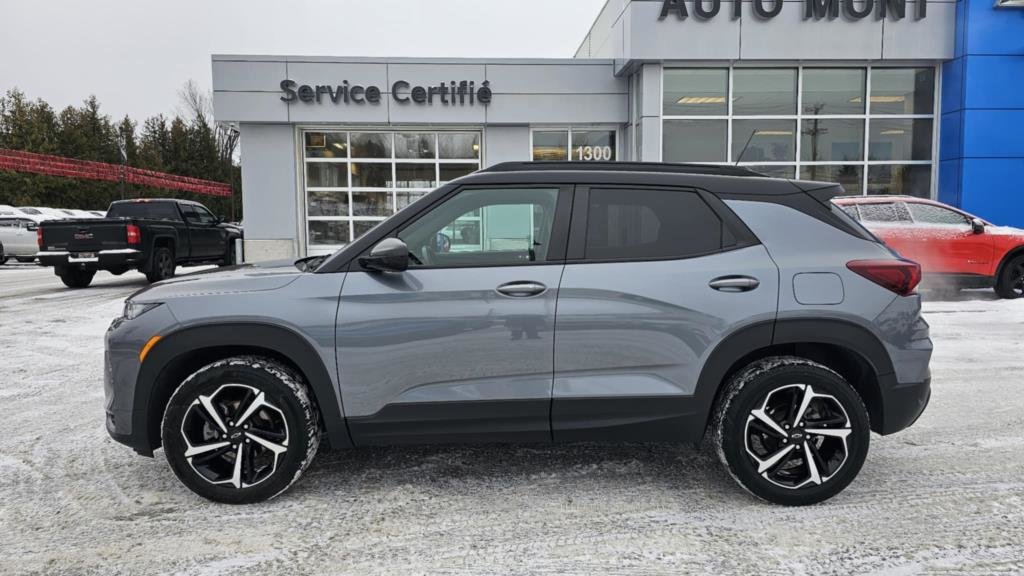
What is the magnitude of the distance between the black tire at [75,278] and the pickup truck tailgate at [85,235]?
1019mm

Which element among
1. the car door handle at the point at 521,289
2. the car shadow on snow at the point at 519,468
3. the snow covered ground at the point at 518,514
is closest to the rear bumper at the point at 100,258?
the snow covered ground at the point at 518,514

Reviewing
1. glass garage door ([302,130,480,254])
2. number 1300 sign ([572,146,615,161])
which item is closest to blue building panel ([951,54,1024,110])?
number 1300 sign ([572,146,615,161])

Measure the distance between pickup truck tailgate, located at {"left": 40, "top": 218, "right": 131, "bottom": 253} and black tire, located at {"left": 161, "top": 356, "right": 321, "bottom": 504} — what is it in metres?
11.3

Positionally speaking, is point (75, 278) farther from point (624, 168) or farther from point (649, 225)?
point (649, 225)

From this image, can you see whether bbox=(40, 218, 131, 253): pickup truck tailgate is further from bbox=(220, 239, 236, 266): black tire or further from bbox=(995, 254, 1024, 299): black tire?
bbox=(995, 254, 1024, 299): black tire

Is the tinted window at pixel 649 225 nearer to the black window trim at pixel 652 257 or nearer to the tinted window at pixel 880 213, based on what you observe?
the black window trim at pixel 652 257

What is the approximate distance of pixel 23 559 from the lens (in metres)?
2.72

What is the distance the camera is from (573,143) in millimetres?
16016

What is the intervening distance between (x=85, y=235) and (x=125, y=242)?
86 cm

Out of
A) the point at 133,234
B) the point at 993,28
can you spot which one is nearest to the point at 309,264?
the point at 133,234

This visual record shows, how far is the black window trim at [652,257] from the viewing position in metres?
3.16

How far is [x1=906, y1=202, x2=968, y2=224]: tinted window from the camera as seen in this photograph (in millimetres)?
10500

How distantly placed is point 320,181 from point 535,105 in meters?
5.82

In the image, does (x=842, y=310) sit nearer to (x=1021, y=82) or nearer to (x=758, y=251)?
(x=758, y=251)
